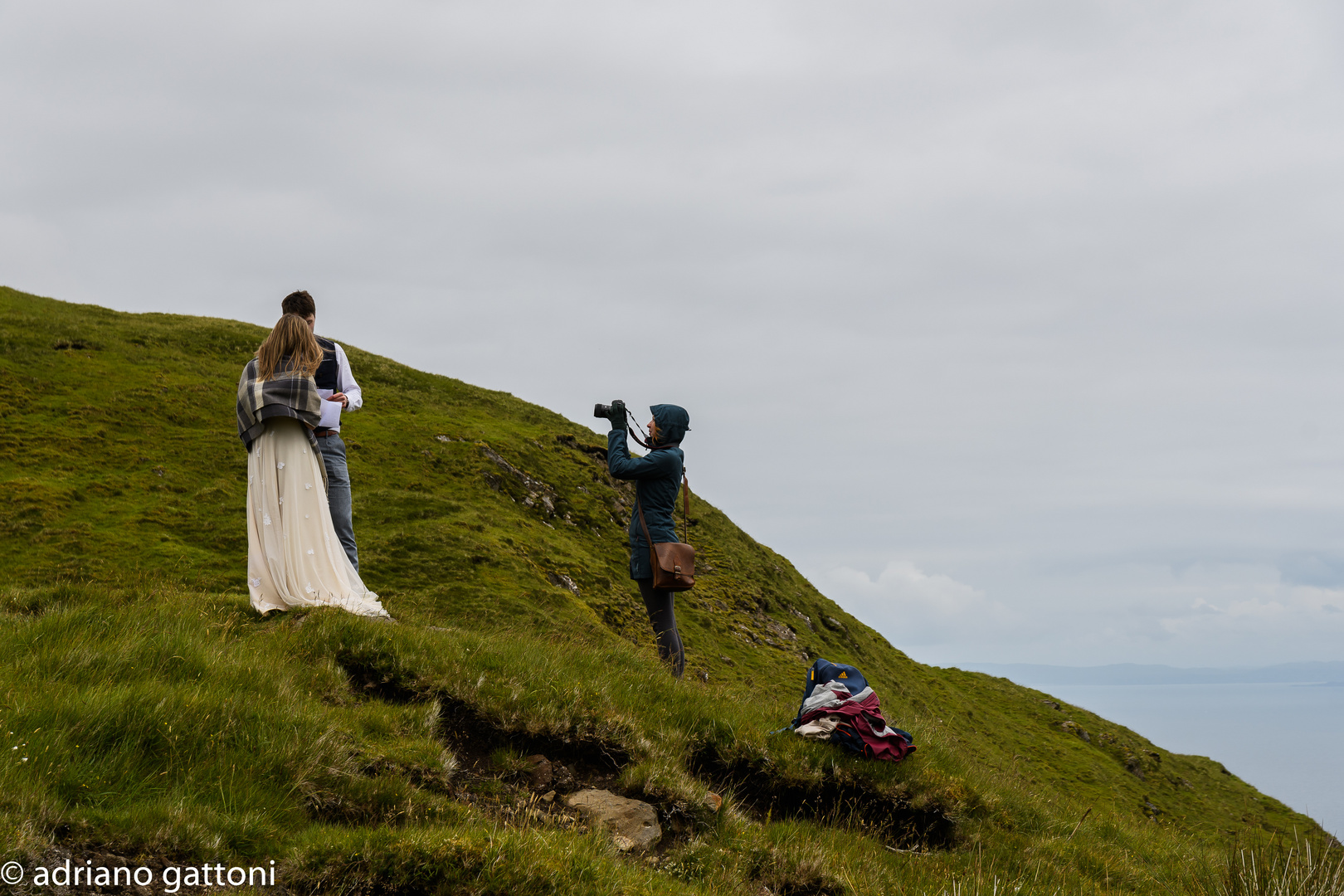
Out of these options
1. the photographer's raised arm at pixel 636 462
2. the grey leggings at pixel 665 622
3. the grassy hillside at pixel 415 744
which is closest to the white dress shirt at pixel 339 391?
the grassy hillside at pixel 415 744

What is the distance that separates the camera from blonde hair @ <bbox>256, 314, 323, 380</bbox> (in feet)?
33.7

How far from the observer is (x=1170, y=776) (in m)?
33.4

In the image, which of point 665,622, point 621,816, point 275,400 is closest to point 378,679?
point 621,816

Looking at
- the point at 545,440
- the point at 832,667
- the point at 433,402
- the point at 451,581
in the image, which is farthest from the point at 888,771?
the point at 433,402

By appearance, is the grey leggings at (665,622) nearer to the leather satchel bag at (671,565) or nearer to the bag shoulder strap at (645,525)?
the leather satchel bag at (671,565)

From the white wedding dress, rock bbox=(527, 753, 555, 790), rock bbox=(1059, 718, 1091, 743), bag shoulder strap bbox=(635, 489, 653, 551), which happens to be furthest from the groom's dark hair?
rock bbox=(1059, 718, 1091, 743)

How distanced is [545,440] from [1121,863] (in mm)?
24771

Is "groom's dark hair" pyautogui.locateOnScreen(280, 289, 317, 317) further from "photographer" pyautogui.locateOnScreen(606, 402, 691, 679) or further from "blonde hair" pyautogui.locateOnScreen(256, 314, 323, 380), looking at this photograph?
"photographer" pyautogui.locateOnScreen(606, 402, 691, 679)

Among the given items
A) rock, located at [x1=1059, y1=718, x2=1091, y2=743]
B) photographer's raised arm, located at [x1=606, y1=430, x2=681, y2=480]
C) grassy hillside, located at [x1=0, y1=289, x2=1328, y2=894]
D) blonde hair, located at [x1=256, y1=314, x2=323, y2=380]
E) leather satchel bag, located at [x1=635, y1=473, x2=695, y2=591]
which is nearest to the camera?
grassy hillside, located at [x1=0, y1=289, x2=1328, y2=894]

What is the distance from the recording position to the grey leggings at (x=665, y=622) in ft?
36.7

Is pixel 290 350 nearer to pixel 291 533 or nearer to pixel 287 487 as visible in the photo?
pixel 287 487

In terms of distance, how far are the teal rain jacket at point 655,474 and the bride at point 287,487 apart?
3.53 meters

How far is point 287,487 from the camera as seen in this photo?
34.0ft

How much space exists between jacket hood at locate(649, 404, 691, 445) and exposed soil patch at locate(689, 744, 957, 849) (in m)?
4.36
